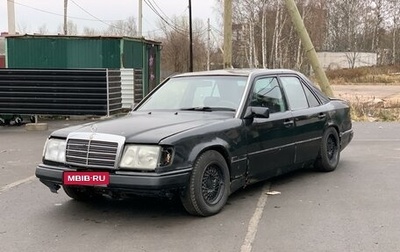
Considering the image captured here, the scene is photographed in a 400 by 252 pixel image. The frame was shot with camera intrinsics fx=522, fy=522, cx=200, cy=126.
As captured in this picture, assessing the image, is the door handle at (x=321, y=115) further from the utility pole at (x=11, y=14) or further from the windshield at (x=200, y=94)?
the utility pole at (x=11, y=14)

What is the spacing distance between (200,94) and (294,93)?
1.49 m

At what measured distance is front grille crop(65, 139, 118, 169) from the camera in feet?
16.3

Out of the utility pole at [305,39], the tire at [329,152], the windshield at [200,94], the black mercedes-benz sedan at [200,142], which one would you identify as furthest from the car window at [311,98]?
the utility pole at [305,39]

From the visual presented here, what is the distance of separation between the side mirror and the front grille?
1706 mm

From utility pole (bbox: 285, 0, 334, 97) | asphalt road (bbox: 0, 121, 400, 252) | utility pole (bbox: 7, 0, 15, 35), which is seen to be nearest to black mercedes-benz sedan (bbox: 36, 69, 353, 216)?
asphalt road (bbox: 0, 121, 400, 252)

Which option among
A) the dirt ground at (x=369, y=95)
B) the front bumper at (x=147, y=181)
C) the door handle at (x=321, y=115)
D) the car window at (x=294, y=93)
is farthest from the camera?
the dirt ground at (x=369, y=95)

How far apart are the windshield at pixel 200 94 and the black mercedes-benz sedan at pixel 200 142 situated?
0.04 ft

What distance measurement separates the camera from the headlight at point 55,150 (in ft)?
17.5

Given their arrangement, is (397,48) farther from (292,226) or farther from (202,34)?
(292,226)

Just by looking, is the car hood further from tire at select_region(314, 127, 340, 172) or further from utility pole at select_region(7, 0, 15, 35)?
utility pole at select_region(7, 0, 15, 35)

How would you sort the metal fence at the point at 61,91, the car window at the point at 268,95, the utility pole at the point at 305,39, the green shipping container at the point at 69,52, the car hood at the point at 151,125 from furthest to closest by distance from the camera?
the green shipping container at the point at 69,52 → the utility pole at the point at 305,39 → the metal fence at the point at 61,91 → the car window at the point at 268,95 → the car hood at the point at 151,125

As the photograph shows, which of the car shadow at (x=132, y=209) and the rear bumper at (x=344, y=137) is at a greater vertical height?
the rear bumper at (x=344, y=137)

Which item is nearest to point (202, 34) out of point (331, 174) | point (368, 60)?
point (368, 60)

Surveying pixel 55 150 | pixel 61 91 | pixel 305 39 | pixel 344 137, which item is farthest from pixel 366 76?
pixel 55 150
